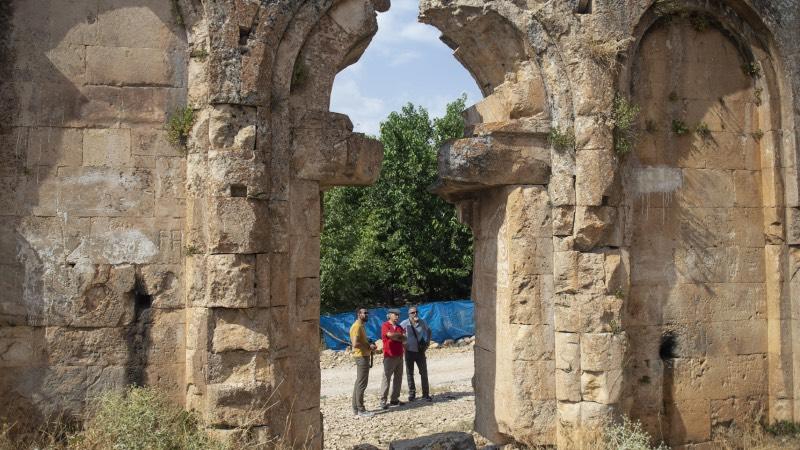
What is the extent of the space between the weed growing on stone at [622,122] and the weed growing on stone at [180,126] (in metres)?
4.11

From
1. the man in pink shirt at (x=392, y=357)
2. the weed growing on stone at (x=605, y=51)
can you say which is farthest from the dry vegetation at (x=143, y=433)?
the man in pink shirt at (x=392, y=357)

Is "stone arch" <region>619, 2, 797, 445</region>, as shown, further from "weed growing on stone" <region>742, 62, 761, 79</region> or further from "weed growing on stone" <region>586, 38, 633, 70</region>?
"weed growing on stone" <region>586, 38, 633, 70</region>

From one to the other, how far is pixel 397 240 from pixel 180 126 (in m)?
14.7

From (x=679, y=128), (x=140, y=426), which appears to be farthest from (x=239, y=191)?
(x=679, y=128)

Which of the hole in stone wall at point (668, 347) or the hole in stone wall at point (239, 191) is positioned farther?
the hole in stone wall at point (668, 347)

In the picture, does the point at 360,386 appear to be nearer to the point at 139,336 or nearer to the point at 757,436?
the point at 139,336

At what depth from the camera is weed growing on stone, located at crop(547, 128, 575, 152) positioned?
6742 mm

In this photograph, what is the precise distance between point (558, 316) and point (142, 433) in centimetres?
401

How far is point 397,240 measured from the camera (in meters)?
20.7

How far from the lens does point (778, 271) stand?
731 cm

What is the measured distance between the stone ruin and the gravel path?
A: 1.68 meters

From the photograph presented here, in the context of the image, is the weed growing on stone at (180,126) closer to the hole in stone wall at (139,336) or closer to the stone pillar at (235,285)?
the stone pillar at (235,285)

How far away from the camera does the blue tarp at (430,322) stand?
1720cm

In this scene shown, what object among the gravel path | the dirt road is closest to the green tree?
the dirt road
